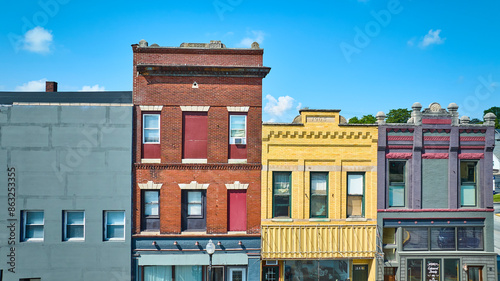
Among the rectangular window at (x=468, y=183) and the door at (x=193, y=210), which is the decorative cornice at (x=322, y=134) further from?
the rectangular window at (x=468, y=183)

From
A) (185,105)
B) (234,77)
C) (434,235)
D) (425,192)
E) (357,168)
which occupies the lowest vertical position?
(434,235)

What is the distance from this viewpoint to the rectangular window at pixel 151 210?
53.1 ft

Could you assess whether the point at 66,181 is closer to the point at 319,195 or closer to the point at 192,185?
the point at 192,185

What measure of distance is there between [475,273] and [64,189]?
20.0 meters

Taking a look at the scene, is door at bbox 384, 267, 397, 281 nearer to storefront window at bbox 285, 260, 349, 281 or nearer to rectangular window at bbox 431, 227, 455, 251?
storefront window at bbox 285, 260, 349, 281

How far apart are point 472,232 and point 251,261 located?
10936mm

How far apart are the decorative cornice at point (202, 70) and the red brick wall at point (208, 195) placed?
4.58m

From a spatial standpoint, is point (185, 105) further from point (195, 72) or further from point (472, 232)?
point (472, 232)

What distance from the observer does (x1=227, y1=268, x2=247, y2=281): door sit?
16.2 meters

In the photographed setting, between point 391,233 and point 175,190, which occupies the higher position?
point 175,190

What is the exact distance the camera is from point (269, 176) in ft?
53.3

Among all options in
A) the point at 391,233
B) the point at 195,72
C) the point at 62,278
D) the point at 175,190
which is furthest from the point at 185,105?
the point at 391,233

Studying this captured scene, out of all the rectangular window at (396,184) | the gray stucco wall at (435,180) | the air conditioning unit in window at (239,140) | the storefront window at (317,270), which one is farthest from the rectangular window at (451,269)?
the air conditioning unit in window at (239,140)

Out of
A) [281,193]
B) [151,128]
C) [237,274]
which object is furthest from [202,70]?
[237,274]
